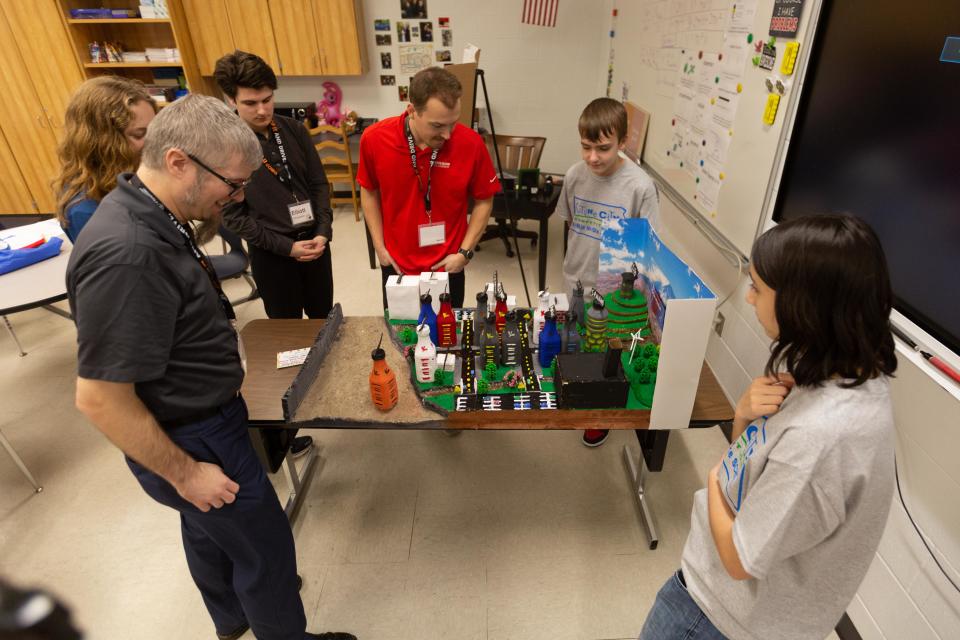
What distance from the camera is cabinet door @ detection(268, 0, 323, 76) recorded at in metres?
4.57

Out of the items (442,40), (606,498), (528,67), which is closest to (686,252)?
(606,498)

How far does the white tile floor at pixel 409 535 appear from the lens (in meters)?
1.80

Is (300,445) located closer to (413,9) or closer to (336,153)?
(336,153)

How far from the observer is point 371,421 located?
152cm

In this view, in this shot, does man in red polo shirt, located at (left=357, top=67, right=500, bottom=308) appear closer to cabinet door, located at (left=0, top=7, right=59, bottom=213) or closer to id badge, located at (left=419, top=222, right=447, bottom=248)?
id badge, located at (left=419, top=222, right=447, bottom=248)

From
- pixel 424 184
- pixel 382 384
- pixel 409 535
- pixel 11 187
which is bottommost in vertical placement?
pixel 409 535

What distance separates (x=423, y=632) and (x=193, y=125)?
5.47ft

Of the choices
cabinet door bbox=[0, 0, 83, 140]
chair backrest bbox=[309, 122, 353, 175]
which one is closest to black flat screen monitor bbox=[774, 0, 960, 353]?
chair backrest bbox=[309, 122, 353, 175]

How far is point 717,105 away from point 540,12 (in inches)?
109

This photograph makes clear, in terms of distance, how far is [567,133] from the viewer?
5.44m

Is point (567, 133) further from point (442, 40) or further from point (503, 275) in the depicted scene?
point (503, 275)

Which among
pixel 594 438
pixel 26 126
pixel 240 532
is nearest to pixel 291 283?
pixel 240 532

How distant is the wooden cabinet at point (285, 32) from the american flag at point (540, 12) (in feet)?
5.08

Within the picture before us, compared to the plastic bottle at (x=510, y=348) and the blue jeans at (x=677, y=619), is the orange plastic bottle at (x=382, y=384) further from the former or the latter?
the blue jeans at (x=677, y=619)
